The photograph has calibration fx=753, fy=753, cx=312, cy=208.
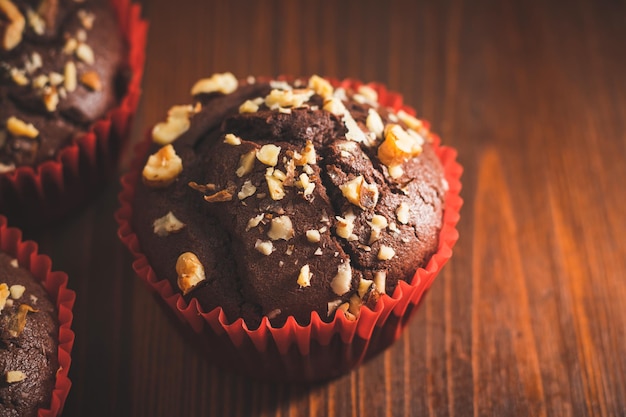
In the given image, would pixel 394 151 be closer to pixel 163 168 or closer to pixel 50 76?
pixel 163 168

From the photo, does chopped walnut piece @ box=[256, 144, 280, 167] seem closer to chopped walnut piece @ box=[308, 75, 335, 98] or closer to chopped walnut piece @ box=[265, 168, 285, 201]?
chopped walnut piece @ box=[265, 168, 285, 201]

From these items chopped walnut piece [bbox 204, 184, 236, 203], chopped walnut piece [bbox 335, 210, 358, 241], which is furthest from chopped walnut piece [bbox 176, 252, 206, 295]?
chopped walnut piece [bbox 335, 210, 358, 241]

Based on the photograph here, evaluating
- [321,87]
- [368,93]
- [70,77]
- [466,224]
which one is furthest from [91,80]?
[466,224]

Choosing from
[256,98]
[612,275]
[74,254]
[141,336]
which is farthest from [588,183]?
[74,254]

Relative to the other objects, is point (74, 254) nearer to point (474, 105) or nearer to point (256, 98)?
point (256, 98)

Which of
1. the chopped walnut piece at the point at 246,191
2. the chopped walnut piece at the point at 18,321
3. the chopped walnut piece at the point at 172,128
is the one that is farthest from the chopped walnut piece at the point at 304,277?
the chopped walnut piece at the point at 18,321

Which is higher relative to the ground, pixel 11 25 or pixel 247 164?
pixel 247 164

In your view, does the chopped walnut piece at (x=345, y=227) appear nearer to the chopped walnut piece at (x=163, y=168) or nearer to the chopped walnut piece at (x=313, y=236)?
the chopped walnut piece at (x=313, y=236)
